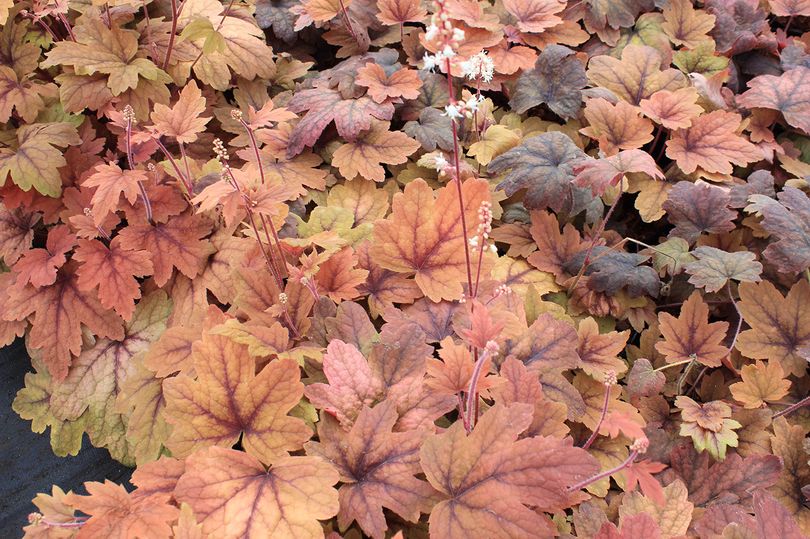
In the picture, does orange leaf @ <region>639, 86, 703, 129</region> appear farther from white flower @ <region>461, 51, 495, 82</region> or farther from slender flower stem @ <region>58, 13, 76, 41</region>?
slender flower stem @ <region>58, 13, 76, 41</region>

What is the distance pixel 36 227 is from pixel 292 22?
1.07 m

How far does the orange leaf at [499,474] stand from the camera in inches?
38.9

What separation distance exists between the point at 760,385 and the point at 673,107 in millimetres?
857

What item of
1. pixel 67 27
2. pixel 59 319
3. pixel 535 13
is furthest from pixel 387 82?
pixel 59 319

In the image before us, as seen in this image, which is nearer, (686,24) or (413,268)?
(413,268)

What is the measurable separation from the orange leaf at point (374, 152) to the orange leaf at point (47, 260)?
0.75m

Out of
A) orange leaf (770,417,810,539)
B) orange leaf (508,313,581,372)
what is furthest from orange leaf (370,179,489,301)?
orange leaf (770,417,810,539)

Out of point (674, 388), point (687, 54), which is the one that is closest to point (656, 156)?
point (687, 54)

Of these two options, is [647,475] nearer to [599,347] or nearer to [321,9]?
[599,347]

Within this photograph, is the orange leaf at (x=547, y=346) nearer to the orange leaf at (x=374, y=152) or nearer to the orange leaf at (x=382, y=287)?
the orange leaf at (x=382, y=287)

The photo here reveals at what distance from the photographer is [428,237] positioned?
1.45 m

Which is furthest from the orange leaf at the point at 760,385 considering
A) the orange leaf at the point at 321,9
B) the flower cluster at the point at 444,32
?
the orange leaf at the point at 321,9

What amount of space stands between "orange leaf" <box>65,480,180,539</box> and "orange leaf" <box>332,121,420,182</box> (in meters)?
1.02

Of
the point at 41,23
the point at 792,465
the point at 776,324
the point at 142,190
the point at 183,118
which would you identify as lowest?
the point at 792,465
